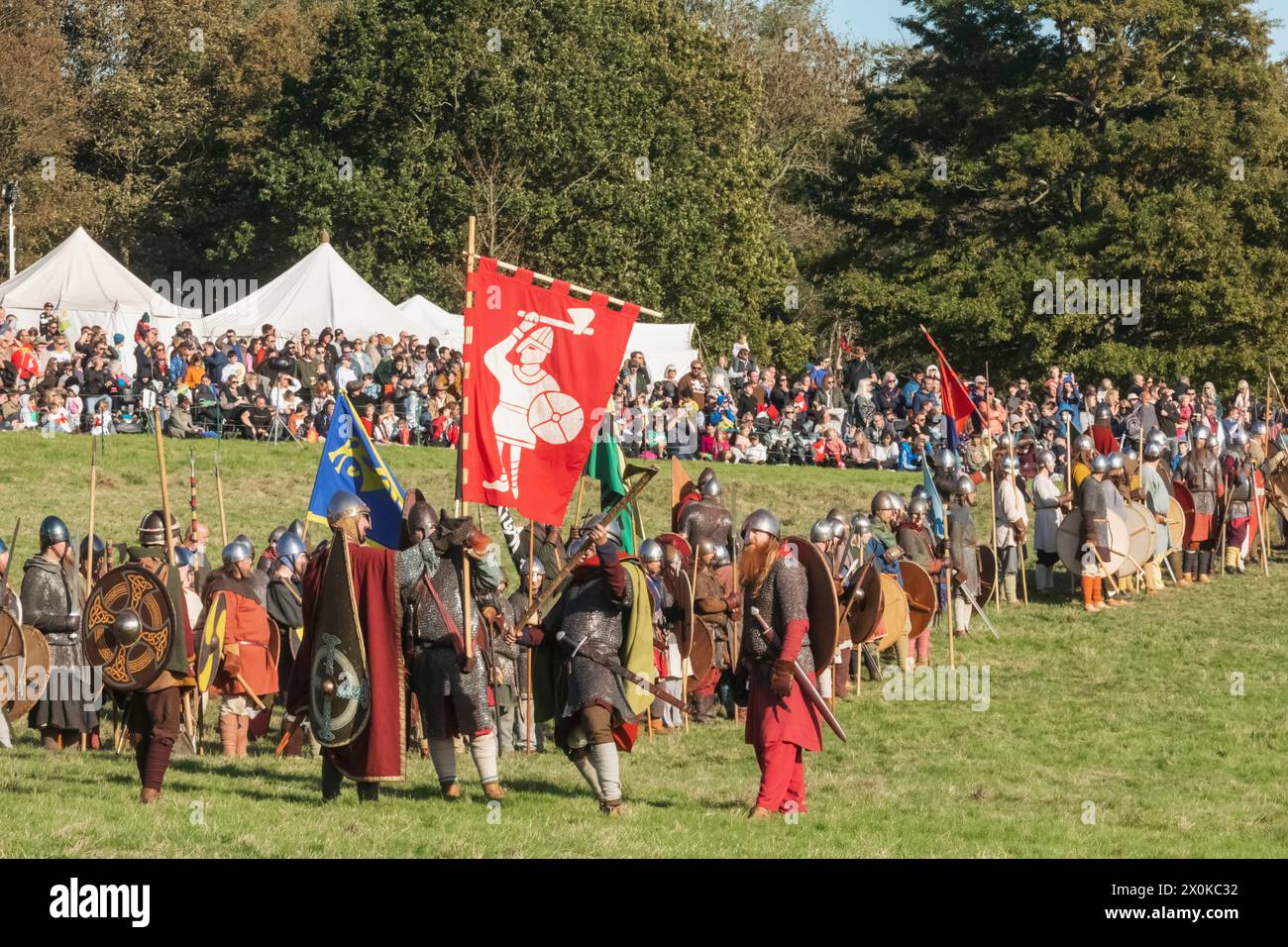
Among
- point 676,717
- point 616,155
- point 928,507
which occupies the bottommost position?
point 676,717

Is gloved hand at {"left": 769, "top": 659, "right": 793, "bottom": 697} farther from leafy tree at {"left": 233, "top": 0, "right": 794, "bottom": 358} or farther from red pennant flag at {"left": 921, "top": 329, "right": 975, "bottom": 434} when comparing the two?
leafy tree at {"left": 233, "top": 0, "right": 794, "bottom": 358}

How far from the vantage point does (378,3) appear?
148ft

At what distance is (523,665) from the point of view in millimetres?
14680

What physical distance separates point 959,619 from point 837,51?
137 feet

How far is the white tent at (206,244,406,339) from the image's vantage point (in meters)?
31.5

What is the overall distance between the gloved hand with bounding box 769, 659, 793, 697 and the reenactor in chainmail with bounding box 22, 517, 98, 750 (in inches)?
→ 207

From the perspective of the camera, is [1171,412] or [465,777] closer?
[465,777]

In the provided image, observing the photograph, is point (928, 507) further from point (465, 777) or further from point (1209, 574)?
point (465, 777)

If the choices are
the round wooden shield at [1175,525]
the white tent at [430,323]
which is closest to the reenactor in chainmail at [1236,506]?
the round wooden shield at [1175,525]

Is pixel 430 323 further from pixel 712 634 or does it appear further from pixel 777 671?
pixel 777 671

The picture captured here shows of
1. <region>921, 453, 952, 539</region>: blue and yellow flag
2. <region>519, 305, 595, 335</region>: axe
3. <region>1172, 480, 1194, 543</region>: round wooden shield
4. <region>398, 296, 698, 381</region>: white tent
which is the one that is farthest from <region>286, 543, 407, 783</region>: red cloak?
<region>398, 296, 698, 381</region>: white tent

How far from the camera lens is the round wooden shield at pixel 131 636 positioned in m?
10.9

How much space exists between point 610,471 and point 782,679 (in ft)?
13.9
